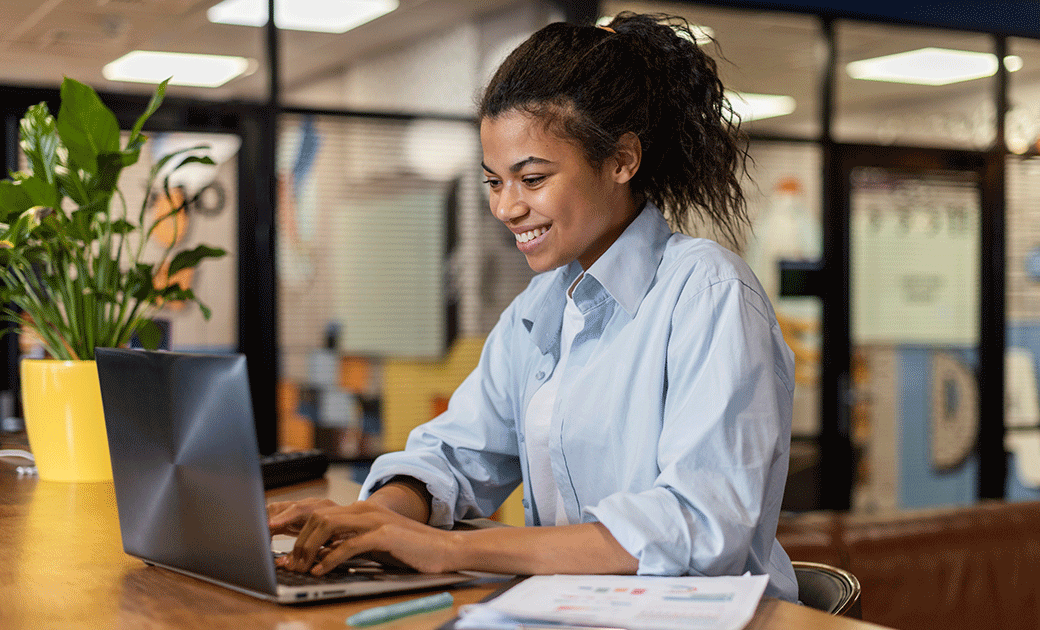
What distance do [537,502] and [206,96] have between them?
10.0 feet

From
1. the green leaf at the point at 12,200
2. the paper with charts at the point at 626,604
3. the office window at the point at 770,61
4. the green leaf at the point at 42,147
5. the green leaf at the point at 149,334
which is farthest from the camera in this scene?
the office window at the point at 770,61

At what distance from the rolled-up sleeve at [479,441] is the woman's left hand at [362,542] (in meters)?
0.32

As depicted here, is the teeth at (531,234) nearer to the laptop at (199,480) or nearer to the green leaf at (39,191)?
the laptop at (199,480)

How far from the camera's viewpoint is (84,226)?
1.88m

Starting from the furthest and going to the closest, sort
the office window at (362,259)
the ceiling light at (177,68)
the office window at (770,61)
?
1. the office window at (770,61)
2. the office window at (362,259)
3. the ceiling light at (177,68)

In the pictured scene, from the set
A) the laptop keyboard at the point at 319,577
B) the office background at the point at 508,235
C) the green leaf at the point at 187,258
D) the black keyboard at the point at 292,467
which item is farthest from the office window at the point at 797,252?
the laptop keyboard at the point at 319,577

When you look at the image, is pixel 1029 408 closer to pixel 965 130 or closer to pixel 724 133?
pixel 965 130

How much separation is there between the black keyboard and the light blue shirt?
375mm

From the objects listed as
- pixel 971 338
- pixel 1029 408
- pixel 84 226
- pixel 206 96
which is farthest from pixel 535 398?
pixel 1029 408

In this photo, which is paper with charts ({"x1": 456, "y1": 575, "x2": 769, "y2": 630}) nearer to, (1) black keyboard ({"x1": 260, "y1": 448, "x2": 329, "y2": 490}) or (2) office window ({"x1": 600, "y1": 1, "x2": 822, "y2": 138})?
(1) black keyboard ({"x1": 260, "y1": 448, "x2": 329, "y2": 490})

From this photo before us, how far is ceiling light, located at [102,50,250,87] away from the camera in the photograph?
3979 millimetres

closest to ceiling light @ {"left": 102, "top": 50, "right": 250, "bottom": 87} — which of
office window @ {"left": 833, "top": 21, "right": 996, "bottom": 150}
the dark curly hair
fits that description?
office window @ {"left": 833, "top": 21, "right": 996, "bottom": 150}

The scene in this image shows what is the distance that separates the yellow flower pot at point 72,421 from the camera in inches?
73.2

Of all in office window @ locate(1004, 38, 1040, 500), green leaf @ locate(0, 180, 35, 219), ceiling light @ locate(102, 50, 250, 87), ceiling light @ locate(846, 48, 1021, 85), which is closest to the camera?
green leaf @ locate(0, 180, 35, 219)
